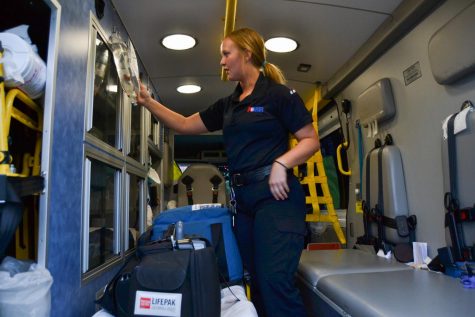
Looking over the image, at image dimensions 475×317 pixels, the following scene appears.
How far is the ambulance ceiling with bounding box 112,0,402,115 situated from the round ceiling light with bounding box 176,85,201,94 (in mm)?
277

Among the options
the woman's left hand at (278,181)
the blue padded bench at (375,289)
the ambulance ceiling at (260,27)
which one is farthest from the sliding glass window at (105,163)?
the blue padded bench at (375,289)

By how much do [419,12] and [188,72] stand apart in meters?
2.11

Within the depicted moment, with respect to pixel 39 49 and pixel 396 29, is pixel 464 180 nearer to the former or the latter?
pixel 396 29

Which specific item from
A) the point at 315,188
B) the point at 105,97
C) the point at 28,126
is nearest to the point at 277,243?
the point at 28,126

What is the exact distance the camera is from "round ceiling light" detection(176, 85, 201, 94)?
13.5 ft

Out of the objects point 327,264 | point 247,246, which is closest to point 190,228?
point 247,246

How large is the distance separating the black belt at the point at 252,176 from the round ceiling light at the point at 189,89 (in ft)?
7.95

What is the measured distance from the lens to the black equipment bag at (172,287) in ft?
4.08

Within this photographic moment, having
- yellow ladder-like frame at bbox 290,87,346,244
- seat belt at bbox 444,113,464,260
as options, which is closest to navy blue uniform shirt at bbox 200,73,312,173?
seat belt at bbox 444,113,464,260

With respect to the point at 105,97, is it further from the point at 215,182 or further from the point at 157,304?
the point at 215,182

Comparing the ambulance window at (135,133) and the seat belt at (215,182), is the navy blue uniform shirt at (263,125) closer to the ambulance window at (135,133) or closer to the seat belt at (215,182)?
the ambulance window at (135,133)

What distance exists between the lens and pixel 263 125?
1.83 metres

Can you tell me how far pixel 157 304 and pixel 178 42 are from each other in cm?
230

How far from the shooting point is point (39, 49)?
158 cm
